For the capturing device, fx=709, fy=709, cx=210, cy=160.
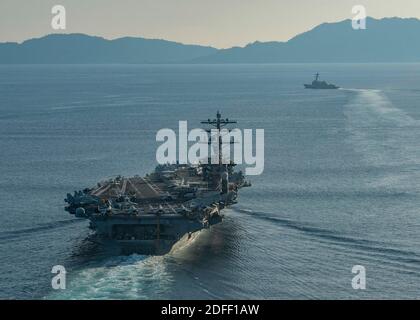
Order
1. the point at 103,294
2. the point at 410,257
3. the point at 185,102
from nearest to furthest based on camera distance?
the point at 103,294 < the point at 410,257 < the point at 185,102

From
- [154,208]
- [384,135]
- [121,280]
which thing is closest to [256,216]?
[154,208]

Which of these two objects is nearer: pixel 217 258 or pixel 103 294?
pixel 103 294

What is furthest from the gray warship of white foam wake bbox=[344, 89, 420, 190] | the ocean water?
white foam wake bbox=[344, 89, 420, 190]

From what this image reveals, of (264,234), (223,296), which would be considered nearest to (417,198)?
(264,234)

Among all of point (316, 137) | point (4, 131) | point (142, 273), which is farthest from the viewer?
point (4, 131)

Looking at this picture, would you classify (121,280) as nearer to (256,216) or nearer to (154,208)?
(154,208)

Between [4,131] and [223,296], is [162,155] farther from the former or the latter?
[223,296]
